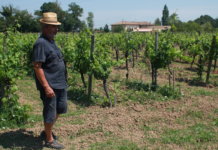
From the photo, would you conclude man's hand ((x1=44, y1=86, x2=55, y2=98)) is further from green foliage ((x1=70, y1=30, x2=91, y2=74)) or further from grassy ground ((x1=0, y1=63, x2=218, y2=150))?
green foliage ((x1=70, y1=30, x2=91, y2=74))

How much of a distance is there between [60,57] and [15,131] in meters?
1.82

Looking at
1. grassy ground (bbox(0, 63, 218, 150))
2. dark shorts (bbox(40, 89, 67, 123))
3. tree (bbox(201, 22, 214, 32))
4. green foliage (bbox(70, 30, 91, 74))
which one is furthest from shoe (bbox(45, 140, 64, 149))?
tree (bbox(201, 22, 214, 32))

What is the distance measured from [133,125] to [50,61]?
228 centimetres

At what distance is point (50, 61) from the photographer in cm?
404

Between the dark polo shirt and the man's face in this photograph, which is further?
the man's face

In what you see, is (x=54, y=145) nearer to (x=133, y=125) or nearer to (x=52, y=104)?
(x=52, y=104)

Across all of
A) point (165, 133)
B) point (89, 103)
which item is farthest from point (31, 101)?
point (165, 133)

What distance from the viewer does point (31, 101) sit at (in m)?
7.85

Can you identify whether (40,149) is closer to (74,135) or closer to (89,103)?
(74,135)

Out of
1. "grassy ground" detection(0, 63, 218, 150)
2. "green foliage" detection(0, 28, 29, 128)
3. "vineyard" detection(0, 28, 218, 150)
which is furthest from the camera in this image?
"green foliage" detection(0, 28, 29, 128)

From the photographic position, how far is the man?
12.8ft

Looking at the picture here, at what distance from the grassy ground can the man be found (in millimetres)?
622

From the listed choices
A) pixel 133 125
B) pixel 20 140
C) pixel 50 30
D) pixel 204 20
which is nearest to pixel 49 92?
pixel 50 30

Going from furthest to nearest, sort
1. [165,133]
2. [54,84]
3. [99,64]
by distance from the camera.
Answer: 1. [99,64]
2. [165,133]
3. [54,84]
